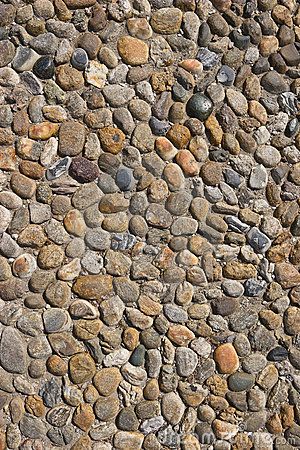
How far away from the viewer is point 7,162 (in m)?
0.98

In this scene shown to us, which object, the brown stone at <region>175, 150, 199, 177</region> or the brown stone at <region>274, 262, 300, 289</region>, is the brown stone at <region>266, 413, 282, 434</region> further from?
the brown stone at <region>175, 150, 199, 177</region>

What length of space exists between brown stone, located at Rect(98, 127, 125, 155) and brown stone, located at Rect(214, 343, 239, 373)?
331 millimetres

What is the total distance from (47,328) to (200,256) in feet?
0.81

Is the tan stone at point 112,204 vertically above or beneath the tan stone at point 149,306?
above

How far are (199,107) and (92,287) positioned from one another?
0.31m

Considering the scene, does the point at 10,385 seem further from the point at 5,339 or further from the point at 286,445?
the point at 286,445

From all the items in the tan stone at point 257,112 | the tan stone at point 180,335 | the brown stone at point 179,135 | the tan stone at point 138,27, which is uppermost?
the tan stone at point 138,27

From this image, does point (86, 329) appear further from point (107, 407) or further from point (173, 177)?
point (173, 177)

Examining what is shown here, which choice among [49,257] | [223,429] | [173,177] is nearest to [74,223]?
[49,257]

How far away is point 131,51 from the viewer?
39.7 inches

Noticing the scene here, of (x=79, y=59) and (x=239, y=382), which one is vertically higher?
(x=79, y=59)

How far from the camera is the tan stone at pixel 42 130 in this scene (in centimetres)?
98

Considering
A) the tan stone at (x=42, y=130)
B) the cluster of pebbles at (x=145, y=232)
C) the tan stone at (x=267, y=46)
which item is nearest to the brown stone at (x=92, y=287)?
the cluster of pebbles at (x=145, y=232)

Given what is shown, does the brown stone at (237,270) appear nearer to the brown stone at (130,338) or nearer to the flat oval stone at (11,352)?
the brown stone at (130,338)
